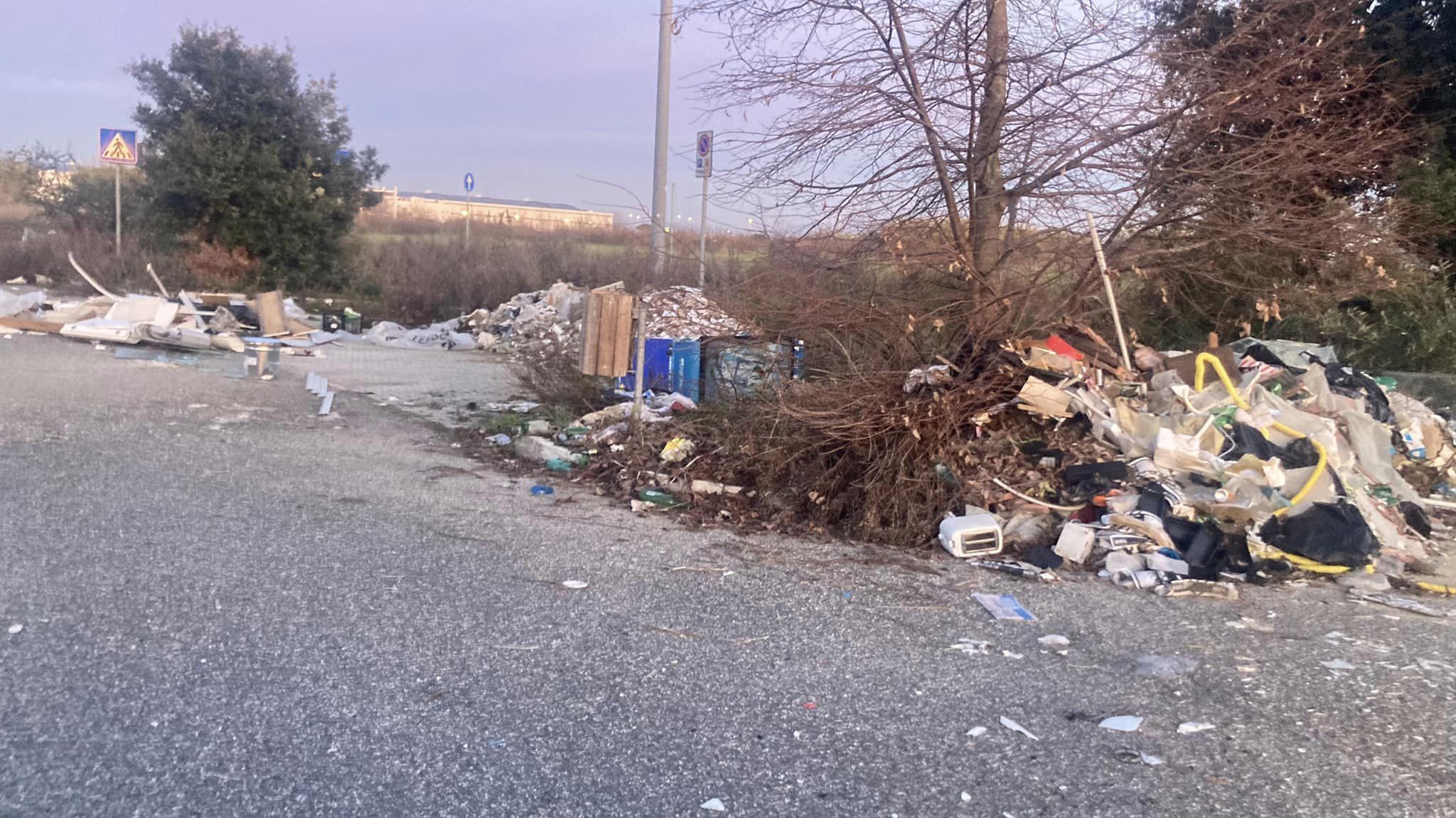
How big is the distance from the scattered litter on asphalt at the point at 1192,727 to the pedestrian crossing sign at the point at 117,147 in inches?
757

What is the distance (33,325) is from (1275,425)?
16042 mm

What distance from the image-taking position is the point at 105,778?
3.22 metres

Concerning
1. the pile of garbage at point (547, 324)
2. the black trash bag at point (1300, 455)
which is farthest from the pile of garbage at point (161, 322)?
the black trash bag at point (1300, 455)

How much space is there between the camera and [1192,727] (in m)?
3.91

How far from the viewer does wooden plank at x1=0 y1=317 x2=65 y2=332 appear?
15117 millimetres

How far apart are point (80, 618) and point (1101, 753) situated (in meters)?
4.22

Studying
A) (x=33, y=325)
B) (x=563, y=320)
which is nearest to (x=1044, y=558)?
(x=563, y=320)

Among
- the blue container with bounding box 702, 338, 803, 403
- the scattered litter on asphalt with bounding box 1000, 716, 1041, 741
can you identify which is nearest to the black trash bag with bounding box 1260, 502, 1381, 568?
the scattered litter on asphalt with bounding box 1000, 716, 1041, 741

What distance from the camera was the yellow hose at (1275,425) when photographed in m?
6.21

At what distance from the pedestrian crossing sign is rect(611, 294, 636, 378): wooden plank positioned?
527 inches

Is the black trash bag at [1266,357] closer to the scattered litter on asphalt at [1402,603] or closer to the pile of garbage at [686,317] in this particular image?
the scattered litter on asphalt at [1402,603]

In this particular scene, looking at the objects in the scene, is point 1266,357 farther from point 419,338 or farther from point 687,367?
point 419,338

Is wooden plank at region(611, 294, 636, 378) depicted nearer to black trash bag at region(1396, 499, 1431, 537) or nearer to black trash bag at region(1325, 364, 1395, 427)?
black trash bag at region(1325, 364, 1395, 427)

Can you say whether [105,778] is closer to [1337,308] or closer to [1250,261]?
[1250,261]
